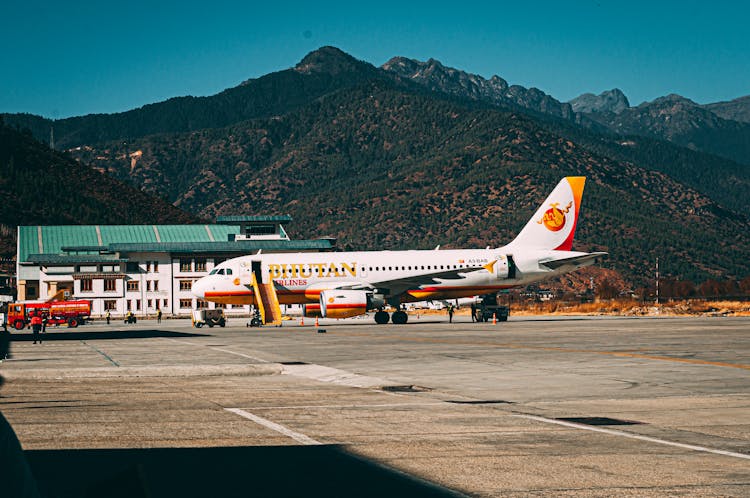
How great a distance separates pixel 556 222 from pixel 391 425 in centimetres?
5236

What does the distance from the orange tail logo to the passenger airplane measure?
1.98 metres

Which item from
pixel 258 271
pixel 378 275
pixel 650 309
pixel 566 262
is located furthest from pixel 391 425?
pixel 650 309

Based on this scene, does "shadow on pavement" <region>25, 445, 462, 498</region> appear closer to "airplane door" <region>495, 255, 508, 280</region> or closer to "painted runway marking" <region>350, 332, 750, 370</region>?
"painted runway marking" <region>350, 332, 750, 370</region>

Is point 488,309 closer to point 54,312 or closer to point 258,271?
point 258,271

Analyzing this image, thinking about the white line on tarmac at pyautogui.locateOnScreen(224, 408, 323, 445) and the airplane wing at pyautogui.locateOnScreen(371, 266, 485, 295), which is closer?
the white line on tarmac at pyautogui.locateOnScreen(224, 408, 323, 445)

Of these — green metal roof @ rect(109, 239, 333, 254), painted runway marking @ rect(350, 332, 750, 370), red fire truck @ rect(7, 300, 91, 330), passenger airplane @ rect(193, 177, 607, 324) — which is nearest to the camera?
painted runway marking @ rect(350, 332, 750, 370)

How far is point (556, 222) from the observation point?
63.6m

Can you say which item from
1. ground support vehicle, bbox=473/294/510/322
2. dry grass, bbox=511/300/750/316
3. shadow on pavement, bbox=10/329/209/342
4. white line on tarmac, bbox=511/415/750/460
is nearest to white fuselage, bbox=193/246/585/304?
ground support vehicle, bbox=473/294/510/322

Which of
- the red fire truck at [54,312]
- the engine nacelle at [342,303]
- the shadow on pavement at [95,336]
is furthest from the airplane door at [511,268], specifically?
the red fire truck at [54,312]

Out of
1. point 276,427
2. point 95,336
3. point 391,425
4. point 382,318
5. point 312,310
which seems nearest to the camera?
point 276,427

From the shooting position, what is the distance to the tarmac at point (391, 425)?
8.73 meters

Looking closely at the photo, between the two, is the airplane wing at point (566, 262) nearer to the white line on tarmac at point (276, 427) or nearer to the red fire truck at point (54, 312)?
the red fire truck at point (54, 312)

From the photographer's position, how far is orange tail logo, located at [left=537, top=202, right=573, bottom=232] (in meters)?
63.4

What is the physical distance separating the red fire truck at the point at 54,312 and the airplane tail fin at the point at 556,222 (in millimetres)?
36887
